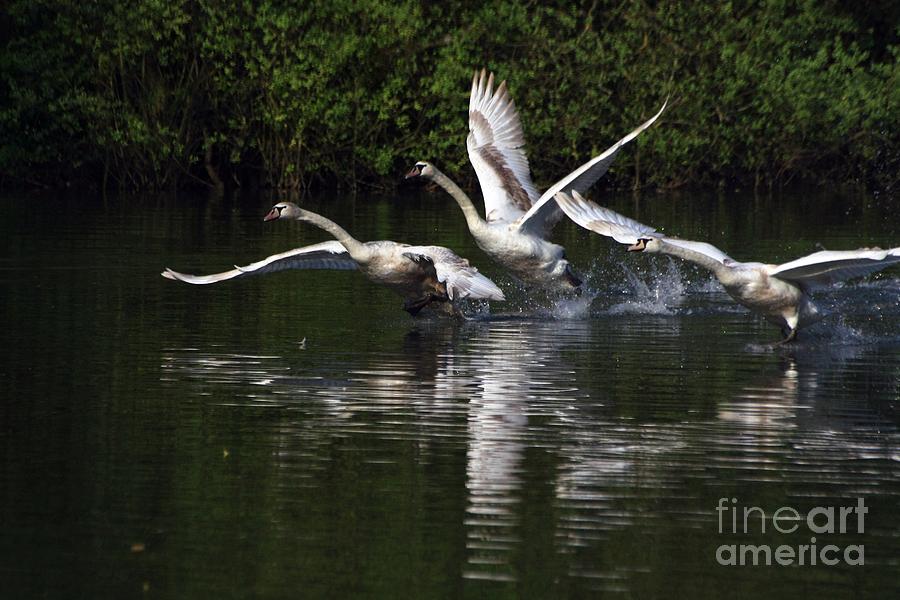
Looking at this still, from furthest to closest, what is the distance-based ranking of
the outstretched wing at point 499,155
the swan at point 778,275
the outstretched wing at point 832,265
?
the outstretched wing at point 499,155
the swan at point 778,275
the outstretched wing at point 832,265

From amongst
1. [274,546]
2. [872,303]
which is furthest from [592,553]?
[872,303]

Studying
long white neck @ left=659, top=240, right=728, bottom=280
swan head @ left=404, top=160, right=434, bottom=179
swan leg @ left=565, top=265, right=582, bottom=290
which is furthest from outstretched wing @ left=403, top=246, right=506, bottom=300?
swan head @ left=404, top=160, right=434, bottom=179

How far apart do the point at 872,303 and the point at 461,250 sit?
597 centimetres

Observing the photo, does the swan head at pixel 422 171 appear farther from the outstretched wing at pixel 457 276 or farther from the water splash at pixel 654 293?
the outstretched wing at pixel 457 276

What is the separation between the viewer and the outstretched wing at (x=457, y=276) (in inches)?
526

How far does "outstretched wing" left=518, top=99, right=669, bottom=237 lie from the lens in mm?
14992

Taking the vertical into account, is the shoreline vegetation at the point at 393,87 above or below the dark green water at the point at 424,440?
above

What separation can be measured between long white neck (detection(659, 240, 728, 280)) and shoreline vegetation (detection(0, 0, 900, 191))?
19451 mm

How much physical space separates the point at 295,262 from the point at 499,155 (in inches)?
120

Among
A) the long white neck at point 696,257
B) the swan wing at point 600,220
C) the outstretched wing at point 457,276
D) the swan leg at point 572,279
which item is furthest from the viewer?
the swan leg at point 572,279

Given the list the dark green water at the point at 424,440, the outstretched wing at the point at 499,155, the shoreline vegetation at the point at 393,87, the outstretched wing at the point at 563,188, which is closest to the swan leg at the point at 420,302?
the dark green water at the point at 424,440

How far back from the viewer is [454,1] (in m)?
33.2

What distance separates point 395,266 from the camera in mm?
14164

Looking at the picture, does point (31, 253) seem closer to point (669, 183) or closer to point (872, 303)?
point (872, 303)
